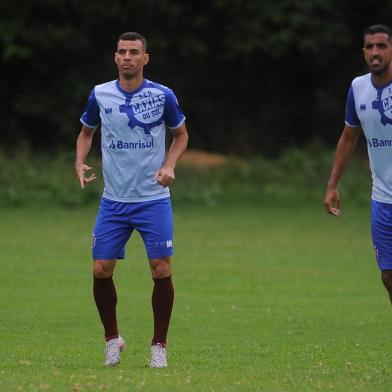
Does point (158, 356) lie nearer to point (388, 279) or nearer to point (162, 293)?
point (162, 293)

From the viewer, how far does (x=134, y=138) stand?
8.75m

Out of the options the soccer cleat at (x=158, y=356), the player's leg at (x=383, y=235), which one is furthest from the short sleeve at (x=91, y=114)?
the player's leg at (x=383, y=235)

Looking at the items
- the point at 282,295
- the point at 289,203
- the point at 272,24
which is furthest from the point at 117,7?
the point at 282,295

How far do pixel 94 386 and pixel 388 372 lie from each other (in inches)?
91.0

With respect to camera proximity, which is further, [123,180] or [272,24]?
[272,24]

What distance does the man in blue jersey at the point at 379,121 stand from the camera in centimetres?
823

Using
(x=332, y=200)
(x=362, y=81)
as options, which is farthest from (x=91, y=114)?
(x=362, y=81)

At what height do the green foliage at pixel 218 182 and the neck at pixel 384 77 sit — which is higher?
the neck at pixel 384 77

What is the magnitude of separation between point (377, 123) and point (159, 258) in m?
1.95

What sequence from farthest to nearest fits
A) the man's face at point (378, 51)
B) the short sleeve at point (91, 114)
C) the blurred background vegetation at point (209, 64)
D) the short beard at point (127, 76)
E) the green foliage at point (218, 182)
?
1. the blurred background vegetation at point (209, 64)
2. the green foliage at point (218, 182)
3. the short sleeve at point (91, 114)
4. the short beard at point (127, 76)
5. the man's face at point (378, 51)

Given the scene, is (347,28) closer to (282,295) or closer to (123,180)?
(282,295)

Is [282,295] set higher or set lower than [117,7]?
lower

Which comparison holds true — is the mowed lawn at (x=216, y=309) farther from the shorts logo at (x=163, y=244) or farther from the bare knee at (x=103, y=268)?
the shorts logo at (x=163, y=244)

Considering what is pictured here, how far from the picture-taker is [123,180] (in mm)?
8766
